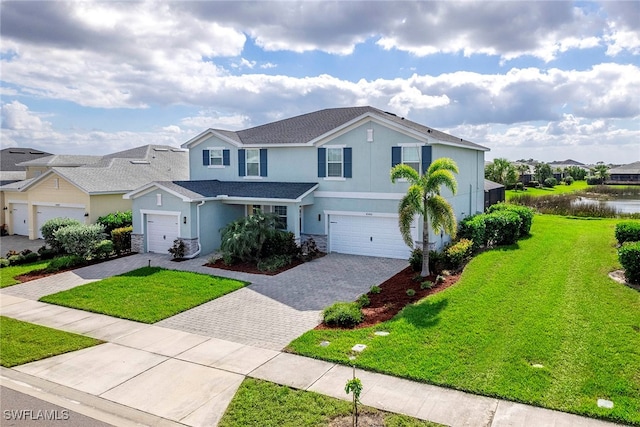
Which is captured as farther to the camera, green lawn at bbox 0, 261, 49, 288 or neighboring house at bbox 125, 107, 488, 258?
neighboring house at bbox 125, 107, 488, 258

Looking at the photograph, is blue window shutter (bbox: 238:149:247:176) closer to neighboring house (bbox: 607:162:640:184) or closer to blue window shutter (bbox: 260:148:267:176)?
blue window shutter (bbox: 260:148:267:176)

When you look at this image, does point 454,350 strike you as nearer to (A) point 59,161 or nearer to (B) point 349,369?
(B) point 349,369

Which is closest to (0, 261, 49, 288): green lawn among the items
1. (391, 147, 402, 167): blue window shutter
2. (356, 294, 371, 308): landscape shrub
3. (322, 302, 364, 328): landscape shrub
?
(322, 302, 364, 328): landscape shrub

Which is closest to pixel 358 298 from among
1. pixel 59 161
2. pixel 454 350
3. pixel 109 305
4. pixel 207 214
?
pixel 454 350

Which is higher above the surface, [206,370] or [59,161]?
[59,161]

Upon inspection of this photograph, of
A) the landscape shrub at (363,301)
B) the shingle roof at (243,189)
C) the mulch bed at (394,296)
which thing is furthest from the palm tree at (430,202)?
the shingle roof at (243,189)

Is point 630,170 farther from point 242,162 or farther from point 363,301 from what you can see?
point 363,301
